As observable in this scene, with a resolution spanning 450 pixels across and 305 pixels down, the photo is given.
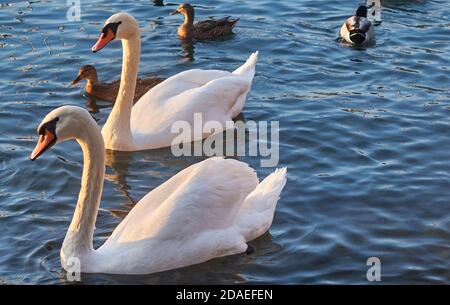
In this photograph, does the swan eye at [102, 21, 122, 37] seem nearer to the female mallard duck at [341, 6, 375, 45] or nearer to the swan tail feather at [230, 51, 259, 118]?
the swan tail feather at [230, 51, 259, 118]

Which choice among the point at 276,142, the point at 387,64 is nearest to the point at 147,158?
the point at 276,142

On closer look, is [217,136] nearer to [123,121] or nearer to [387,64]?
[123,121]

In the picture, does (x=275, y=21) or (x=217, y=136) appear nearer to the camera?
(x=217, y=136)

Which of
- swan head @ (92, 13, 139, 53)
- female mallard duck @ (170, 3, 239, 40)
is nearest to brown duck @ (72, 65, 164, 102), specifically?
swan head @ (92, 13, 139, 53)

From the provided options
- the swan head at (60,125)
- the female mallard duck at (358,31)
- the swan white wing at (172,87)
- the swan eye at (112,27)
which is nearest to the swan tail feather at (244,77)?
the swan white wing at (172,87)

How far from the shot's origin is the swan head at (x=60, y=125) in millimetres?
8883

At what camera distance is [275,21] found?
16.9 meters

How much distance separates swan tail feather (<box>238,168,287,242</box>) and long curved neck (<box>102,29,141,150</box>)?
251 centimetres

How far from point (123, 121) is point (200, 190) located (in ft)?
9.88

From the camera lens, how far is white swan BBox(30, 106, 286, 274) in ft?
29.5

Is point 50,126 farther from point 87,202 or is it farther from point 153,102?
point 153,102

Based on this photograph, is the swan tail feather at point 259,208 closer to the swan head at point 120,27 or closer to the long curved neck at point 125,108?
the long curved neck at point 125,108
